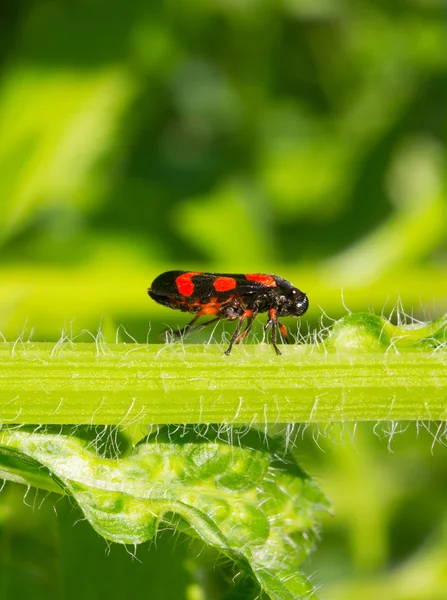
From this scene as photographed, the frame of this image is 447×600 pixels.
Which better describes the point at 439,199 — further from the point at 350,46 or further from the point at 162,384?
the point at 162,384

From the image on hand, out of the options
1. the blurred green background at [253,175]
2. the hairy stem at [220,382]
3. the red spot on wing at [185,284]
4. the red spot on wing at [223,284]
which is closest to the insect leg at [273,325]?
the hairy stem at [220,382]

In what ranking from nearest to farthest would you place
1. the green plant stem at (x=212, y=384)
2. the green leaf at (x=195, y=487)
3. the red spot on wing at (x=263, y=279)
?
the green leaf at (x=195, y=487) → the green plant stem at (x=212, y=384) → the red spot on wing at (x=263, y=279)

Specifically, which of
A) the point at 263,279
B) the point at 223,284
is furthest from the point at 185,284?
the point at 263,279

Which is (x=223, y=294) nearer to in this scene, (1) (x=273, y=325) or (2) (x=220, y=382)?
(1) (x=273, y=325)

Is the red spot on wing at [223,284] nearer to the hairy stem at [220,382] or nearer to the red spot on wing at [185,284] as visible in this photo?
the red spot on wing at [185,284]

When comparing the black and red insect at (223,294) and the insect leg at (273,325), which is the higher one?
the insect leg at (273,325)

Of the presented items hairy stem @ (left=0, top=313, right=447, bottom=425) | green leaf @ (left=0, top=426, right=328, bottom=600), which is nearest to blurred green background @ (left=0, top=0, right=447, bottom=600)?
green leaf @ (left=0, top=426, right=328, bottom=600)
